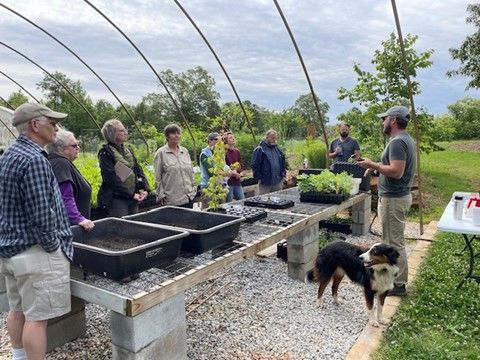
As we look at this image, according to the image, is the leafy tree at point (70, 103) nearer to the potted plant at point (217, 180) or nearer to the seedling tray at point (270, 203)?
the seedling tray at point (270, 203)

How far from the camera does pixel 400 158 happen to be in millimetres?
3422

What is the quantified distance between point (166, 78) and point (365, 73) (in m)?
28.1

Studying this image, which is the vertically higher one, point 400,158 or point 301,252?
point 400,158

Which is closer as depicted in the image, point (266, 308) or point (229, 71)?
point (266, 308)

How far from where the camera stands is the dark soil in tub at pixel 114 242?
2636mm

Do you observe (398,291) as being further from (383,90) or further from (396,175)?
(383,90)

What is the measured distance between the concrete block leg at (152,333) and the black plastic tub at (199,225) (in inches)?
14.2

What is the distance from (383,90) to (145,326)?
885 cm

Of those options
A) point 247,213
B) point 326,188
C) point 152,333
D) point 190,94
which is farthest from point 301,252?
point 190,94

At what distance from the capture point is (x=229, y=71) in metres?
7.17

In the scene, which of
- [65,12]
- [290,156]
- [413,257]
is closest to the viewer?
[413,257]

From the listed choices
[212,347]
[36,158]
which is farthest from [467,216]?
[36,158]

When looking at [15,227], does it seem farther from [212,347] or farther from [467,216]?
[467,216]

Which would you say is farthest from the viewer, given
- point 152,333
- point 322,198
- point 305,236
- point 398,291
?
point 322,198
